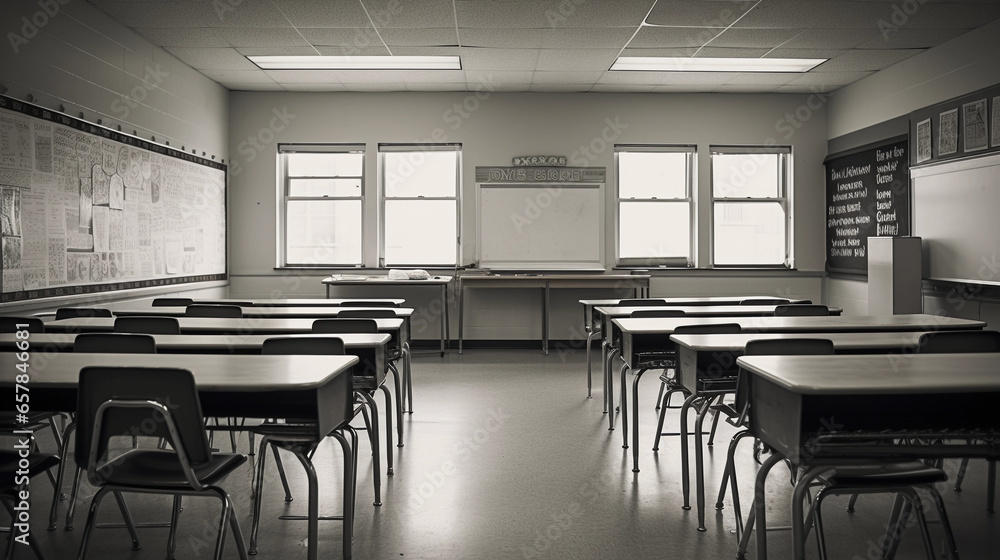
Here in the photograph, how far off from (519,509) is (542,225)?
17.5 feet

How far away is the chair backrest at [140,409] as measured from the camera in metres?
1.88

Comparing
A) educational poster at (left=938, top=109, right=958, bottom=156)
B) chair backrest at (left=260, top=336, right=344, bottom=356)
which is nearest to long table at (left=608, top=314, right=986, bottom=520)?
chair backrest at (left=260, top=336, right=344, bottom=356)

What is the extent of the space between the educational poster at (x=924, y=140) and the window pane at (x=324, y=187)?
5.75 metres

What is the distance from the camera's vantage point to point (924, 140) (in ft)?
20.0

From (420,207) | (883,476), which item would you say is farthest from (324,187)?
(883,476)

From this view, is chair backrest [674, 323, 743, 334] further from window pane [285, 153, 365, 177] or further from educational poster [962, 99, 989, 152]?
window pane [285, 153, 365, 177]

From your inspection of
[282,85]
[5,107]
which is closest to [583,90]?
[282,85]

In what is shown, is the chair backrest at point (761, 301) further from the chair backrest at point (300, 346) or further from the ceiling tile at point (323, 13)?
the ceiling tile at point (323, 13)

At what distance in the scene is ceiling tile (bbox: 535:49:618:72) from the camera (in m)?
6.37

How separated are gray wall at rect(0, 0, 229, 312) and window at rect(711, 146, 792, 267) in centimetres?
578

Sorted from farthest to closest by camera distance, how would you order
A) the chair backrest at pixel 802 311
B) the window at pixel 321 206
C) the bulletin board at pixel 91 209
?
1. the window at pixel 321 206
2. the chair backrest at pixel 802 311
3. the bulletin board at pixel 91 209

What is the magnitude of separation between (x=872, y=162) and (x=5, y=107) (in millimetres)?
7414

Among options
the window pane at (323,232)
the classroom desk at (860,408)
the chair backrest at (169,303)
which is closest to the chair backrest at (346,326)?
the classroom desk at (860,408)

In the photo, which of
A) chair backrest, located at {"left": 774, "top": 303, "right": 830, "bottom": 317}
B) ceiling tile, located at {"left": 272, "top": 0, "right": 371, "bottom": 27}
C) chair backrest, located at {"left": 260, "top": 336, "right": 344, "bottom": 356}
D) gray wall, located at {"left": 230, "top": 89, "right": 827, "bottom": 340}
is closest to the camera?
chair backrest, located at {"left": 260, "top": 336, "right": 344, "bottom": 356}
